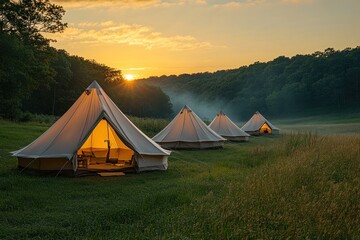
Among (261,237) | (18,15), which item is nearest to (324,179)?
(261,237)

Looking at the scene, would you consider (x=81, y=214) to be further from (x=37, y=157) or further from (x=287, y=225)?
(x=37, y=157)

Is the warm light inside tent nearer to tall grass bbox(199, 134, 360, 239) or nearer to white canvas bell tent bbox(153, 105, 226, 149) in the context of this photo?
white canvas bell tent bbox(153, 105, 226, 149)

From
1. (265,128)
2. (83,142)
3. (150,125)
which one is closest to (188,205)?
(83,142)

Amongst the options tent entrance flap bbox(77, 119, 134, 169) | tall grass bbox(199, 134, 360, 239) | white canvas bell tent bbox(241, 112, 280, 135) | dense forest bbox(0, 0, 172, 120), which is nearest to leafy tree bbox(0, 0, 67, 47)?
dense forest bbox(0, 0, 172, 120)

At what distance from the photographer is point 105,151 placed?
14.6 meters

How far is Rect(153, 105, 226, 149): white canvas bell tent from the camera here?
2027 centimetres

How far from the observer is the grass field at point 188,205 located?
602cm

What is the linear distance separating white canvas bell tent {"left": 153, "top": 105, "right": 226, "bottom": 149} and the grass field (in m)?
8.39

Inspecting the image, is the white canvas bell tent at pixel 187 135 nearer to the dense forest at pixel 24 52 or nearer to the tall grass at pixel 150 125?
Answer: the tall grass at pixel 150 125

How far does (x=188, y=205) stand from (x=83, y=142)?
4426 millimetres

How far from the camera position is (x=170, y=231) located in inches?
237

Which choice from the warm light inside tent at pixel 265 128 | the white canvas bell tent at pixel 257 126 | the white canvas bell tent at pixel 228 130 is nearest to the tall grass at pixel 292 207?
the white canvas bell tent at pixel 228 130

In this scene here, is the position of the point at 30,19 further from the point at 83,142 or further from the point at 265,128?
the point at 83,142

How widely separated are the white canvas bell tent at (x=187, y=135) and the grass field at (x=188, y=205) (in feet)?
27.5
